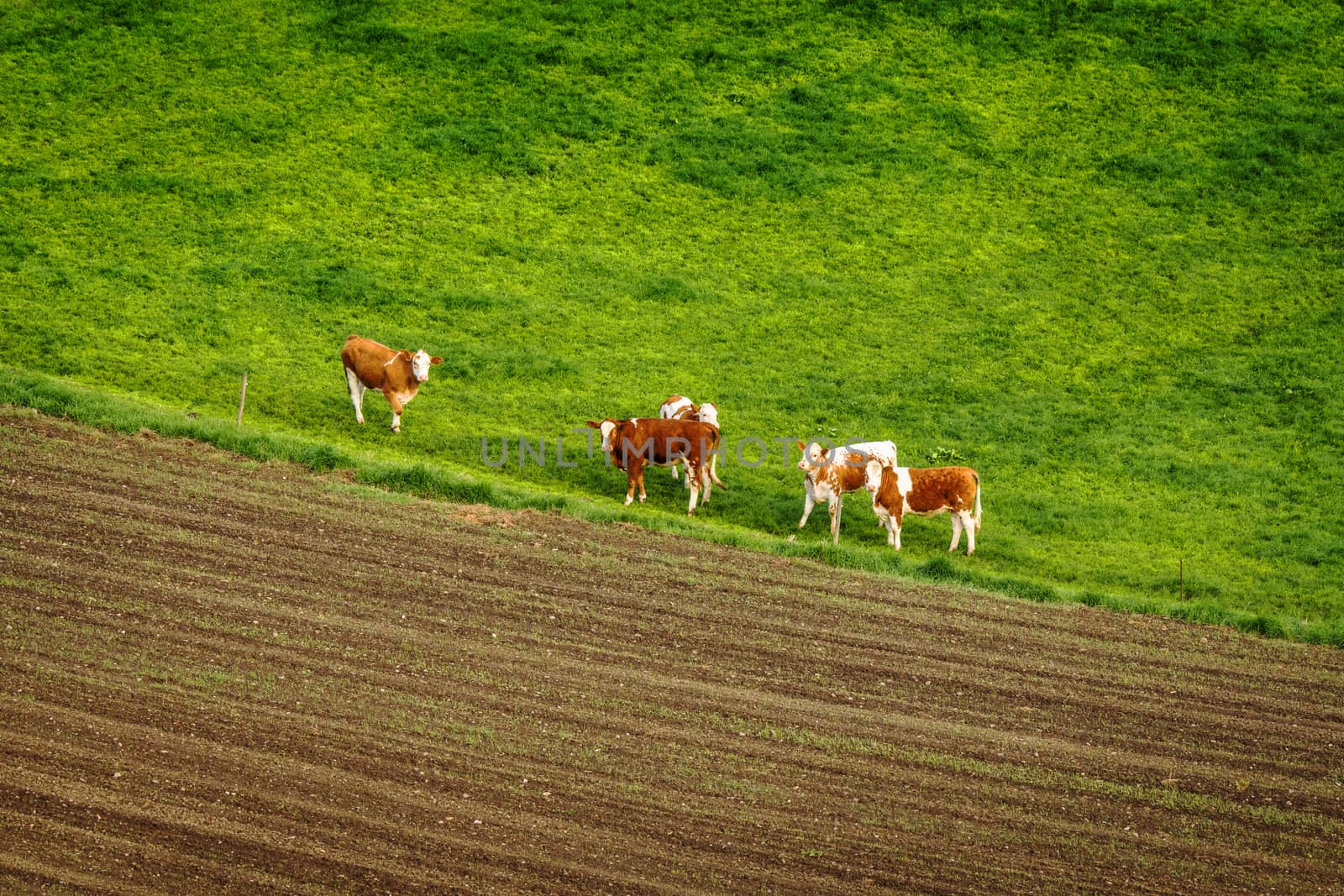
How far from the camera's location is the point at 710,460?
23.8 meters

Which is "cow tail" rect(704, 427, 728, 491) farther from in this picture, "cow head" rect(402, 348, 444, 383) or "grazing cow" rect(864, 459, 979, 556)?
"cow head" rect(402, 348, 444, 383)

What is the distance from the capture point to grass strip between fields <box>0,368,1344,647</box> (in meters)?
20.2

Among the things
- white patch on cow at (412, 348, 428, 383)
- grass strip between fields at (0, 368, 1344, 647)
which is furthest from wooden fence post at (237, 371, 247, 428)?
white patch on cow at (412, 348, 428, 383)

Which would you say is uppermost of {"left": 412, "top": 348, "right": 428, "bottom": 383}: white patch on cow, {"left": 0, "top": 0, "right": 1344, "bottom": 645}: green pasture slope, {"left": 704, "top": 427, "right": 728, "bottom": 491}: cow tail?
{"left": 0, "top": 0, "right": 1344, "bottom": 645}: green pasture slope

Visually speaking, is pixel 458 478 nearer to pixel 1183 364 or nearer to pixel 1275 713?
pixel 1275 713

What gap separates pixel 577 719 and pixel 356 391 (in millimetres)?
12976

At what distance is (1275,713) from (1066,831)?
484 cm

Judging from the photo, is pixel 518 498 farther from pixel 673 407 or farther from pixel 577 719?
pixel 577 719

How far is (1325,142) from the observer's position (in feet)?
127

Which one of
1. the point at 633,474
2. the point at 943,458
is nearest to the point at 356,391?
the point at 633,474

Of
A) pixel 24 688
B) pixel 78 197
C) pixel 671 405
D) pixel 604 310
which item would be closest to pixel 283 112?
pixel 78 197

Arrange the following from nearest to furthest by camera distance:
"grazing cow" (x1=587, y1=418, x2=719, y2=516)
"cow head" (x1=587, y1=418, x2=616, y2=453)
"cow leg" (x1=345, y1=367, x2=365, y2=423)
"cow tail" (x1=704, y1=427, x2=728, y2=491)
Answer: "grazing cow" (x1=587, y1=418, x2=719, y2=516) < "cow tail" (x1=704, y1=427, x2=728, y2=491) < "cow head" (x1=587, y1=418, x2=616, y2=453) < "cow leg" (x1=345, y1=367, x2=365, y2=423)

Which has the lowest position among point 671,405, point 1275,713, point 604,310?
point 1275,713

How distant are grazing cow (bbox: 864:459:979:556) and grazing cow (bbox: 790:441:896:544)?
352mm
